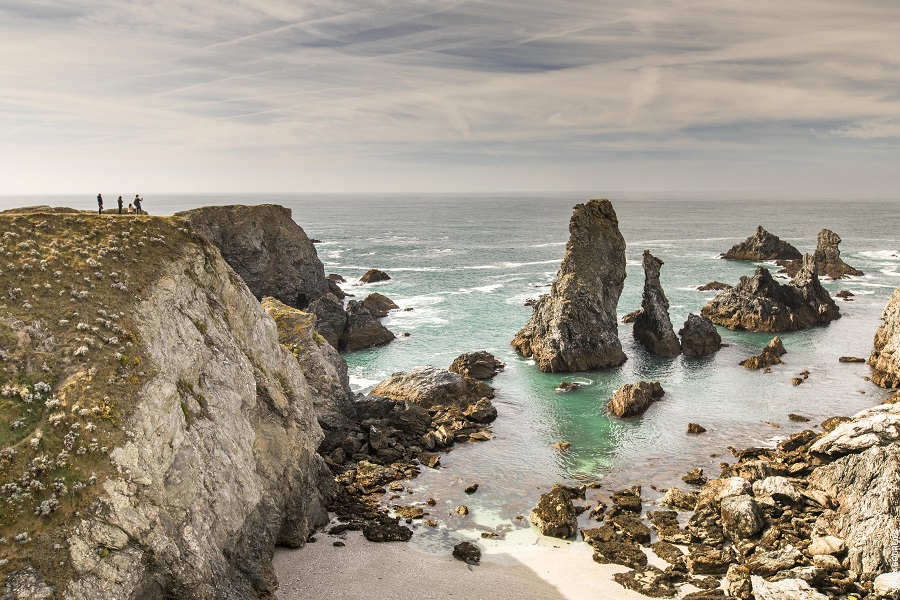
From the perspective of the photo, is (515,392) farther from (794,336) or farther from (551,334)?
(794,336)

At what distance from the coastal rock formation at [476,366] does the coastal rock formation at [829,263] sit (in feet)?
250

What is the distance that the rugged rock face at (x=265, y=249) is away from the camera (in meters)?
74.8

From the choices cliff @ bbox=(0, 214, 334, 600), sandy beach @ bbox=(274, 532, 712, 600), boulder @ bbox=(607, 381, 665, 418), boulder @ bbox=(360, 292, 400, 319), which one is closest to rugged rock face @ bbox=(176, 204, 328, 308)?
boulder @ bbox=(360, 292, 400, 319)

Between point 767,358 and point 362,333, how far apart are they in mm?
42849

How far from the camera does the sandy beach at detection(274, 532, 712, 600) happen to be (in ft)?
83.6

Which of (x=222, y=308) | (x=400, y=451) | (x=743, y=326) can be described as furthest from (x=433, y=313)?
(x=222, y=308)

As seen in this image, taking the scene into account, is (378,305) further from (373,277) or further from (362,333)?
(373,277)

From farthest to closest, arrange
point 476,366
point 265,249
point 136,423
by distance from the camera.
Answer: point 265,249 → point 476,366 → point 136,423

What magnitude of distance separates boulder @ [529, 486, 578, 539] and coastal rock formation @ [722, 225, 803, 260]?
387 ft

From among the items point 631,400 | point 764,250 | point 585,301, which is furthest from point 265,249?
point 764,250

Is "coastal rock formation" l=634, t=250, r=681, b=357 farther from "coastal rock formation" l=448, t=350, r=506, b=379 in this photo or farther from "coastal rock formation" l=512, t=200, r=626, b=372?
"coastal rock formation" l=448, t=350, r=506, b=379

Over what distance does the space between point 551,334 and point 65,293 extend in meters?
45.6

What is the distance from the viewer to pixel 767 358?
199 ft

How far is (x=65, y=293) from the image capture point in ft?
74.1
